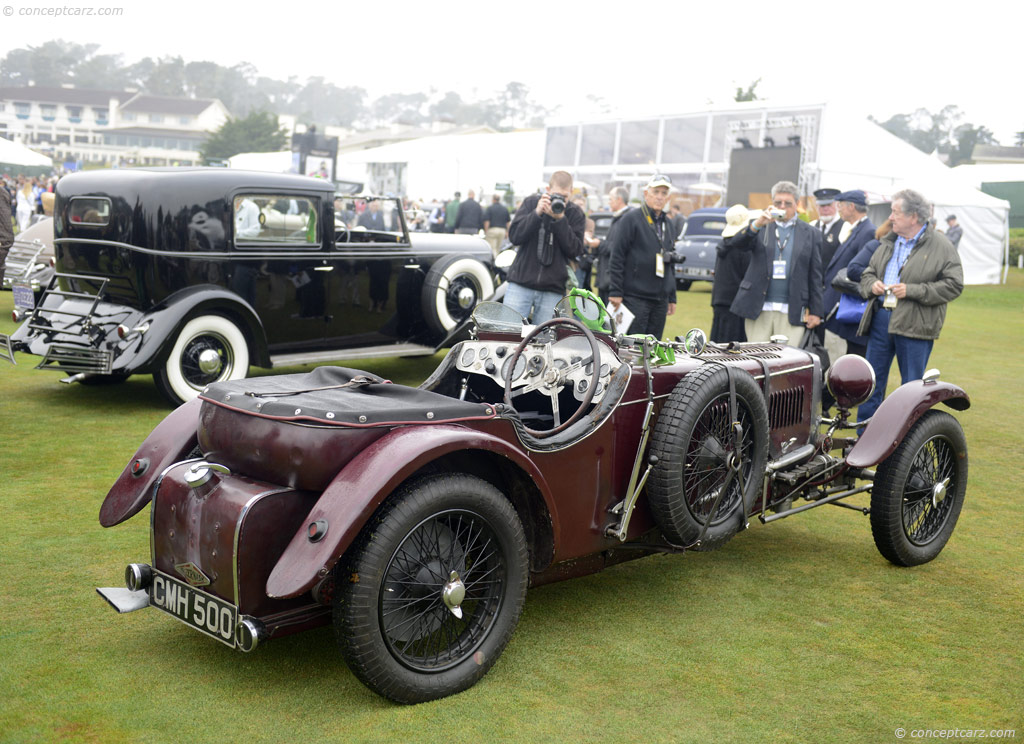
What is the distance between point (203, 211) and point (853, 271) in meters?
4.91

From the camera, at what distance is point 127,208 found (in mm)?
6660

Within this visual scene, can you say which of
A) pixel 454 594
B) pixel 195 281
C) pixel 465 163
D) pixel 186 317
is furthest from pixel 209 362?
pixel 465 163

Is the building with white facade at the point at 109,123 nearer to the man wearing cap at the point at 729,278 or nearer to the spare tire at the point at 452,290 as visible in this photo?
the spare tire at the point at 452,290

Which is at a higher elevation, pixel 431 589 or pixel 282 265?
pixel 282 265

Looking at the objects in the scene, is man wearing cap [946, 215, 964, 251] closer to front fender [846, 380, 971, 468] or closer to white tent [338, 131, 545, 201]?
white tent [338, 131, 545, 201]

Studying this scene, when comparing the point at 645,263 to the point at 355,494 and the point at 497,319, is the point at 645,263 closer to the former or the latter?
the point at 497,319

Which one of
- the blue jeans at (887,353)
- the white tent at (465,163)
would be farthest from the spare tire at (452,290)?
the white tent at (465,163)

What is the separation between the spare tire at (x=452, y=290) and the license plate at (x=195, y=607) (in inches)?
222

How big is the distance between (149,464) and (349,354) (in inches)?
184

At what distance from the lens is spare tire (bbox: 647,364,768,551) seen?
337 centimetres

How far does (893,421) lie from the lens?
159 inches

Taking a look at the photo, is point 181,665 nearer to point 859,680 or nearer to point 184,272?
point 859,680

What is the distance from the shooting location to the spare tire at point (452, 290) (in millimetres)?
8422

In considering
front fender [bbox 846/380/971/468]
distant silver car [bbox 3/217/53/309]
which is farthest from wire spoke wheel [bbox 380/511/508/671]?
distant silver car [bbox 3/217/53/309]
